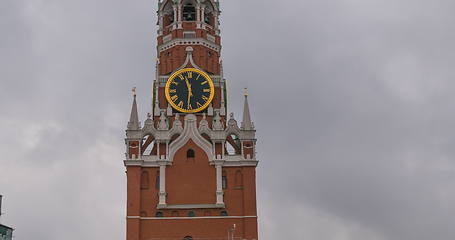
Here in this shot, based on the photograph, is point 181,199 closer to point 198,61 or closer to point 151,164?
point 151,164

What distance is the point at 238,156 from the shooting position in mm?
59500

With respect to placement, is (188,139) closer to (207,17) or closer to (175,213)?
(175,213)

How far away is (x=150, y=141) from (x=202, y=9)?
11.8 m

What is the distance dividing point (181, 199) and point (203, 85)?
30.2 ft

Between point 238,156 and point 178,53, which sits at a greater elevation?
point 178,53

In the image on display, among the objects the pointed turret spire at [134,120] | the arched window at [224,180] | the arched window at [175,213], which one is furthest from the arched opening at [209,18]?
the arched window at [175,213]

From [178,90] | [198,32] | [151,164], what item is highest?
[198,32]

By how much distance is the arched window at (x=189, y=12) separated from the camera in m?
65.6

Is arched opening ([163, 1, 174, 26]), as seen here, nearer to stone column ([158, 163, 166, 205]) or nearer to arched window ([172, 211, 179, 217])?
stone column ([158, 163, 166, 205])

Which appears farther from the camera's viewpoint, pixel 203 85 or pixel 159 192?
pixel 203 85

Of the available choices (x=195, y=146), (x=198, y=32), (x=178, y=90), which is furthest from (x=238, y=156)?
(x=198, y=32)

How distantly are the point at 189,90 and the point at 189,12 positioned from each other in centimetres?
739

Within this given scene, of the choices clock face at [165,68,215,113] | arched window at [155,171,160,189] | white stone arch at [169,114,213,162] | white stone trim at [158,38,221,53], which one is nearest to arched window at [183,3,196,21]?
white stone trim at [158,38,221,53]

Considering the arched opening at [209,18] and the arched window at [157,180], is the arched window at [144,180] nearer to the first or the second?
the arched window at [157,180]
